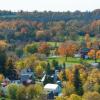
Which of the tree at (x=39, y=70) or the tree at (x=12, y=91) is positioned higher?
the tree at (x=12, y=91)

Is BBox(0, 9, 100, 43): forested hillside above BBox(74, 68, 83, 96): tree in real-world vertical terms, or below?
below

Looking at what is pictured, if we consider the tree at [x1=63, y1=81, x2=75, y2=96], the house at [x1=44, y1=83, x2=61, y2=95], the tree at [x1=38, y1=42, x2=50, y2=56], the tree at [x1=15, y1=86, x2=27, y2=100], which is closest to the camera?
the tree at [x1=15, y1=86, x2=27, y2=100]

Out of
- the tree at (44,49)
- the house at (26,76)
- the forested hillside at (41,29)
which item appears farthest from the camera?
the forested hillside at (41,29)

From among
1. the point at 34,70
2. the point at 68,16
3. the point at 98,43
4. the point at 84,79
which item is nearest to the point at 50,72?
the point at 34,70

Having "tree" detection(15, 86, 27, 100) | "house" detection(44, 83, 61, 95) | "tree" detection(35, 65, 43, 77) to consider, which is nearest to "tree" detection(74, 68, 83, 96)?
"house" detection(44, 83, 61, 95)

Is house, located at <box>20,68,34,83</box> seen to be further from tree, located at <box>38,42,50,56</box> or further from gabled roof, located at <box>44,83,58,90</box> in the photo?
tree, located at <box>38,42,50,56</box>

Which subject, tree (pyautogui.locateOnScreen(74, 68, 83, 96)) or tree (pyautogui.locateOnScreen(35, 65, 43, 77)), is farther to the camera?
tree (pyautogui.locateOnScreen(35, 65, 43, 77))

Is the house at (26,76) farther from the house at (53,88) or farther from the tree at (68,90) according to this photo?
the tree at (68,90)

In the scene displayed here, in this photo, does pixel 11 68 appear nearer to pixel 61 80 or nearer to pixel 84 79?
pixel 61 80

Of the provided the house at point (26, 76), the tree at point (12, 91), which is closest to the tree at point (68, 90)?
the tree at point (12, 91)

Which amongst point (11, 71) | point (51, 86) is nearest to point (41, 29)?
point (11, 71)

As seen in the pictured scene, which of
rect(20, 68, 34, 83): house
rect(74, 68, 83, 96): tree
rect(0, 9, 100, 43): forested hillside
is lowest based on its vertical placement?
rect(0, 9, 100, 43): forested hillside
